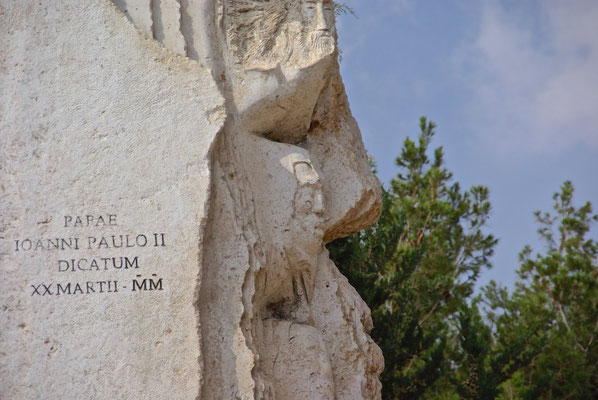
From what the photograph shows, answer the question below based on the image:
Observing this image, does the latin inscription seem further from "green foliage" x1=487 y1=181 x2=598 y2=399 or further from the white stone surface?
"green foliage" x1=487 y1=181 x2=598 y2=399

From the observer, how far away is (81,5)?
4.21 metres

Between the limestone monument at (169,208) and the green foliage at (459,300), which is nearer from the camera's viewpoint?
the limestone monument at (169,208)

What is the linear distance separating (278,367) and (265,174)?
94 cm

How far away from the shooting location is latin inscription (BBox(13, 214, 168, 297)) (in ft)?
12.6

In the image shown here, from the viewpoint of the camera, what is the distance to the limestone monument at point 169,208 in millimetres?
3766

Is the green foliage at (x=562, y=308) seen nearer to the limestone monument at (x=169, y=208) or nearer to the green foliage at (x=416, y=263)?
the green foliage at (x=416, y=263)

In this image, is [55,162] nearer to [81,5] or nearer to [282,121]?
[81,5]

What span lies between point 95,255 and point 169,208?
0.38m

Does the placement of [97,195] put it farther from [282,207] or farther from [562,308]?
[562,308]

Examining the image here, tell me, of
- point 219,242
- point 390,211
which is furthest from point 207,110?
point 390,211

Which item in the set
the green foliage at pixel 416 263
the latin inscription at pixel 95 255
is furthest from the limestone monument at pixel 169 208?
the green foliage at pixel 416 263

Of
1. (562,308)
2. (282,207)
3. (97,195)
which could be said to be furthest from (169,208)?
(562,308)

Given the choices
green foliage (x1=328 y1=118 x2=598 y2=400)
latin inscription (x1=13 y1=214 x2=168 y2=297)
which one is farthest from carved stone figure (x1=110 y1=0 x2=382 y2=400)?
green foliage (x1=328 y1=118 x2=598 y2=400)

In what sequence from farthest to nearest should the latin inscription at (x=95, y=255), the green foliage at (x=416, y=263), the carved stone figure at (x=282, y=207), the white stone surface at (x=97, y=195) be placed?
the green foliage at (x=416, y=263) → the carved stone figure at (x=282, y=207) → the latin inscription at (x=95, y=255) → the white stone surface at (x=97, y=195)
